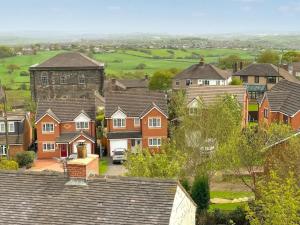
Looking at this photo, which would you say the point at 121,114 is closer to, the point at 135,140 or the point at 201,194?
the point at 135,140

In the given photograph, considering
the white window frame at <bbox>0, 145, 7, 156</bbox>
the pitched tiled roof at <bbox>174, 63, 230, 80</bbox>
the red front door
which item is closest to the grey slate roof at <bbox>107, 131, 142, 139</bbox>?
the red front door

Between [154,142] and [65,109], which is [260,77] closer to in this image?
[154,142]

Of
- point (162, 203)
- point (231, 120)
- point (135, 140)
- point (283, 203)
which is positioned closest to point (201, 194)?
point (231, 120)

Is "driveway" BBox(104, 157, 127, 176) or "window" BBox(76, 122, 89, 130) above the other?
"window" BBox(76, 122, 89, 130)

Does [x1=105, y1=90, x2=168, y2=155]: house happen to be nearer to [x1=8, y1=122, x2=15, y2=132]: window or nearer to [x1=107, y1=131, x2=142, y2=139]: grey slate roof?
[x1=107, y1=131, x2=142, y2=139]: grey slate roof

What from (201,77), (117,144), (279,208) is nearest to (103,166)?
(117,144)
